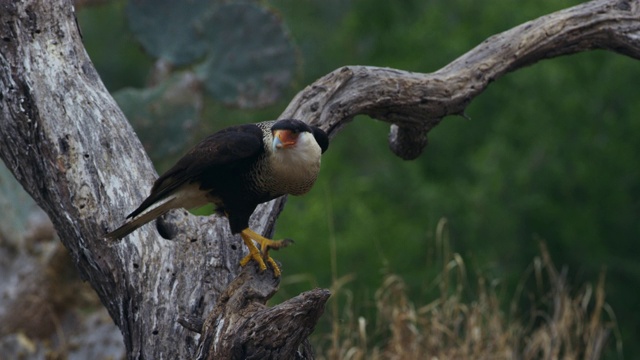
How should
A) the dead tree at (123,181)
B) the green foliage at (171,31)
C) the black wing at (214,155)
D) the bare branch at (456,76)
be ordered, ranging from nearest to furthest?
the dead tree at (123,181) < the black wing at (214,155) < the bare branch at (456,76) < the green foliage at (171,31)

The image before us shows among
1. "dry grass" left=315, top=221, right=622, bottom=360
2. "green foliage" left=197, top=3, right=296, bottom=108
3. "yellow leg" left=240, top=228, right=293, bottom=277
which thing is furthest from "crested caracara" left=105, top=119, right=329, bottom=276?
"green foliage" left=197, top=3, right=296, bottom=108

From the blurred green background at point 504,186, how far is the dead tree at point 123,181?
465cm

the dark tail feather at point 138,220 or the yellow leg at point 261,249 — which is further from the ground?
the dark tail feather at point 138,220

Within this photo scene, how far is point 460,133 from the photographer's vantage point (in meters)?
12.8

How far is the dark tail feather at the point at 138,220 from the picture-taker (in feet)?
13.1

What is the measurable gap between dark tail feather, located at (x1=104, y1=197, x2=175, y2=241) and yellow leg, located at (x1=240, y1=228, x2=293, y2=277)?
Answer: 320 millimetres

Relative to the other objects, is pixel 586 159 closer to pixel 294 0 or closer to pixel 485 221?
pixel 485 221

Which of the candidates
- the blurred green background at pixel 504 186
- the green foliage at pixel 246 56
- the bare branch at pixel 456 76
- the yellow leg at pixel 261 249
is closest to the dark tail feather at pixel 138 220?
the yellow leg at pixel 261 249

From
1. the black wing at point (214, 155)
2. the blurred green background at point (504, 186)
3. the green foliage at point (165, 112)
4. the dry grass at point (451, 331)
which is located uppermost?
the black wing at point (214, 155)

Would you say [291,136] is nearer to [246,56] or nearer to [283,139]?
[283,139]

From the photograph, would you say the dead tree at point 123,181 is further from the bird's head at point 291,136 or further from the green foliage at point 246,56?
the green foliage at point 246,56

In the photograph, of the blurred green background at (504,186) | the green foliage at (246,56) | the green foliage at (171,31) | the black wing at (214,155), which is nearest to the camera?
the black wing at (214,155)

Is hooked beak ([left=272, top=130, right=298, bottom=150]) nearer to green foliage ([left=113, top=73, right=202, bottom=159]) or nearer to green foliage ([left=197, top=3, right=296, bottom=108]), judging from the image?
green foliage ([left=197, top=3, right=296, bottom=108])

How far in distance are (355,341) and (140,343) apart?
2.25 meters
